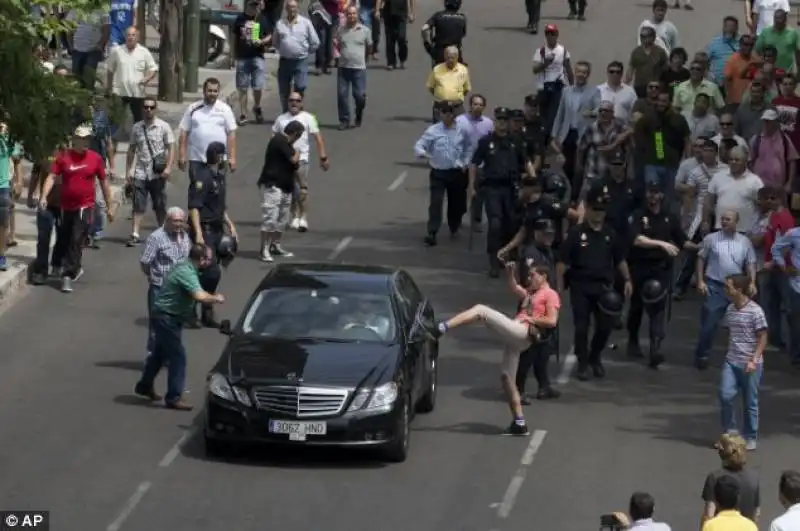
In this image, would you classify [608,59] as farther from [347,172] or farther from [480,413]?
[480,413]

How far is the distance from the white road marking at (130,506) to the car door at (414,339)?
269 centimetres

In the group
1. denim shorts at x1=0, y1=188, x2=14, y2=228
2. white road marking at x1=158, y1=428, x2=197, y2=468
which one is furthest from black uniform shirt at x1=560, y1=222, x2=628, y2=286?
denim shorts at x1=0, y1=188, x2=14, y2=228

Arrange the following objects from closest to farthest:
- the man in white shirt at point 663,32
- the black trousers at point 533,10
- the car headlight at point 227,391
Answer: the car headlight at point 227,391
the man in white shirt at point 663,32
the black trousers at point 533,10

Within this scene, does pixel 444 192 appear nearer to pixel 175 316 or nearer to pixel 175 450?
pixel 175 316

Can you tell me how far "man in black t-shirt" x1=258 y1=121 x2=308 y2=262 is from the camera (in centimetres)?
2525

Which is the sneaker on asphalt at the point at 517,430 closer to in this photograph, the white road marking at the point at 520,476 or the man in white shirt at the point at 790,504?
the white road marking at the point at 520,476

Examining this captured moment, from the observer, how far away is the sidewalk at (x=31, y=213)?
23562 mm

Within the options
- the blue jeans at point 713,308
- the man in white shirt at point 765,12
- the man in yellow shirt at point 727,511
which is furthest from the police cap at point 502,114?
the man in yellow shirt at point 727,511

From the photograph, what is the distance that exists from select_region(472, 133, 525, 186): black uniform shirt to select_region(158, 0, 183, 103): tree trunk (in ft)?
26.9

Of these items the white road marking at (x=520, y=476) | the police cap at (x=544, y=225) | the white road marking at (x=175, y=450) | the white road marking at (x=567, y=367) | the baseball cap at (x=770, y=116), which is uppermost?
the baseball cap at (x=770, y=116)

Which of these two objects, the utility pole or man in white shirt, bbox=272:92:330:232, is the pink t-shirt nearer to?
man in white shirt, bbox=272:92:330:232

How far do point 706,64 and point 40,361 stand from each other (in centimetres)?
1096

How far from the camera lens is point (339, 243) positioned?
87.4 ft

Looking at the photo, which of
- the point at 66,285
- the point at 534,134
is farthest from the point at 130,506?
the point at 534,134
